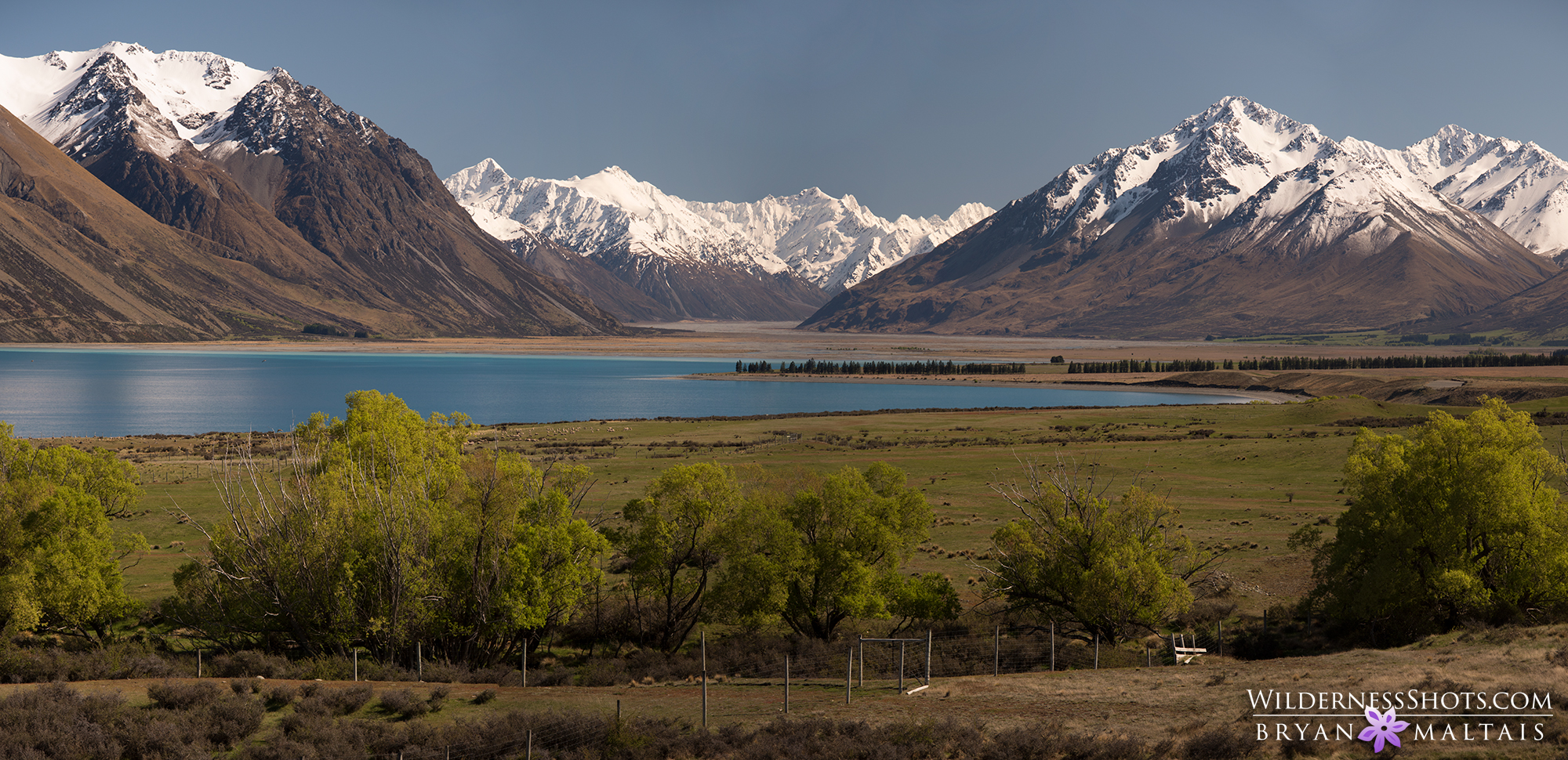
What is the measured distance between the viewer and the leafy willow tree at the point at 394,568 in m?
34.9

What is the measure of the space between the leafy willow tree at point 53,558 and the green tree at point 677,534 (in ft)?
61.1

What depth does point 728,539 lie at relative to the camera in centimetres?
3862

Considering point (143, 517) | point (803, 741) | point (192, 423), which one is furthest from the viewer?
point (192, 423)

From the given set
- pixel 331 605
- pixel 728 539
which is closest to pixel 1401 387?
pixel 728 539

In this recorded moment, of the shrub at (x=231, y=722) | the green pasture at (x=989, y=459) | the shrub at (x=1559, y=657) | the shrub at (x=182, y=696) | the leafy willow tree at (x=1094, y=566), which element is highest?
the green pasture at (x=989, y=459)

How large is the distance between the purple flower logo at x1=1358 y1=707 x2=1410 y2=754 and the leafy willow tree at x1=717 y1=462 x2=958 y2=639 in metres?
19.1

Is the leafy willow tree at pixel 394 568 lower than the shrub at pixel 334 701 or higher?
higher

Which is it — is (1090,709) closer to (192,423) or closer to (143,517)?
(143,517)

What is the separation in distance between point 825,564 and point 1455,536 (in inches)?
916

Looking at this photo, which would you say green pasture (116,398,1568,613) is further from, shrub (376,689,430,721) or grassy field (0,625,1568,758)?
shrub (376,689,430,721)

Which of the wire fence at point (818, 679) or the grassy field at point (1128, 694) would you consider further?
the wire fence at point (818, 679)

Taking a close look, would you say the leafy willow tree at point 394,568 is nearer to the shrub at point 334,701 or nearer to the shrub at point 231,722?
the shrub at point 334,701

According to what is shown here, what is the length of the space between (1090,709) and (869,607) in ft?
45.2

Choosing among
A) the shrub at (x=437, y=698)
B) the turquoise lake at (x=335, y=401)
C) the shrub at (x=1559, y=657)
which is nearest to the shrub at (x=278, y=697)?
the shrub at (x=437, y=698)
